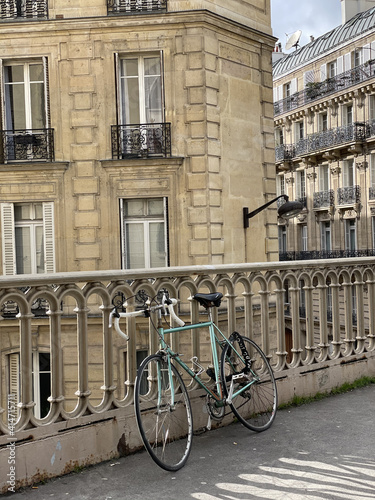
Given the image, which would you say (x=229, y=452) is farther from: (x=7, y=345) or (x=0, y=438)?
(x=7, y=345)

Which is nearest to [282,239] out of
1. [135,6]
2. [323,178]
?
[323,178]

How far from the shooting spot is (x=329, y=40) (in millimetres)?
48656

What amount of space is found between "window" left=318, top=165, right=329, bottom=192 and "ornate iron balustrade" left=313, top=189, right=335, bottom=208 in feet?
1.69

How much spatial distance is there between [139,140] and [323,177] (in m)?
A: 33.6

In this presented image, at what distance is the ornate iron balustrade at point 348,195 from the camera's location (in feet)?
150

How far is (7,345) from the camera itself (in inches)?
678

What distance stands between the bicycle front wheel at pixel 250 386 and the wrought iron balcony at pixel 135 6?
47.7ft

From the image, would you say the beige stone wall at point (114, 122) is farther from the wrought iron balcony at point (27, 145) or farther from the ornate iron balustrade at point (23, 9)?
the ornate iron balustrade at point (23, 9)

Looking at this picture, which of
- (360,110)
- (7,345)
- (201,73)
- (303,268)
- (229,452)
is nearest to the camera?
(229,452)

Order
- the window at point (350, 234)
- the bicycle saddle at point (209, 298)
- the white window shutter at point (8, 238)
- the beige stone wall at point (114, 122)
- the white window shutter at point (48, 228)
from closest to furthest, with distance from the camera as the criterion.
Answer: the bicycle saddle at point (209, 298) < the beige stone wall at point (114, 122) < the white window shutter at point (8, 238) < the white window shutter at point (48, 228) < the window at point (350, 234)

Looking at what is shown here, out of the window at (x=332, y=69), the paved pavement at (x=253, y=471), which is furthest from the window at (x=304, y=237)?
the paved pavement at (x=253, y=471)

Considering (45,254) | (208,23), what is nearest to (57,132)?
(45,254)

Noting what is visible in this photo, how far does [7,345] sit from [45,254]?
9.36 ft

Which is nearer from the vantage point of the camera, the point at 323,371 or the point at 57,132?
the point at 323,371
